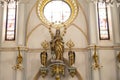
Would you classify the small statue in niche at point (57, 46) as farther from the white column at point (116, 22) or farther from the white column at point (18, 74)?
the white column at point (116, 22)

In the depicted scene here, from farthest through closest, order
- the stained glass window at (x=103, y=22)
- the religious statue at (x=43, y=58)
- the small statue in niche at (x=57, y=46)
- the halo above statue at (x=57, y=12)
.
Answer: the halo above statue at (x=57, y=12), the stained glass window at (x=103, y=22), the religious statue at (x=43, y=58), the small statue in niche at (x=57, y=46)

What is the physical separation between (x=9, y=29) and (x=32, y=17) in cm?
164

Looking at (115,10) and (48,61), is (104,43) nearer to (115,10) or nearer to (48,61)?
(115,10)

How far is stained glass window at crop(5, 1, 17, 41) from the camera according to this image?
20.4 metres

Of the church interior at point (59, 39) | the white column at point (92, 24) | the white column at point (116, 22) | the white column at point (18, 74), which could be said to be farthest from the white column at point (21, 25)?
the white column at point (116, 22)

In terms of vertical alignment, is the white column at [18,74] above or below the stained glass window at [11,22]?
below

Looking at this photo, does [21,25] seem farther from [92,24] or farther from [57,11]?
[92,24]

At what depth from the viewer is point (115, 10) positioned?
20.5 meters

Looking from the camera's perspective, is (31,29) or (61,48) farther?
(31,29)

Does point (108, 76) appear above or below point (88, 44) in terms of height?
A: below

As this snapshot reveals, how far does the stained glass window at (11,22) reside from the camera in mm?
20406

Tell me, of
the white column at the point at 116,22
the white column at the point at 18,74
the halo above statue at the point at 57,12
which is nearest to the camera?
the white column at the point at 18,74

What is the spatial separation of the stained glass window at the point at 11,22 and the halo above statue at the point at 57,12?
1.62 meters

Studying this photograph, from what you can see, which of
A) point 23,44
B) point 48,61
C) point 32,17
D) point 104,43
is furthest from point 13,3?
point 104,43
